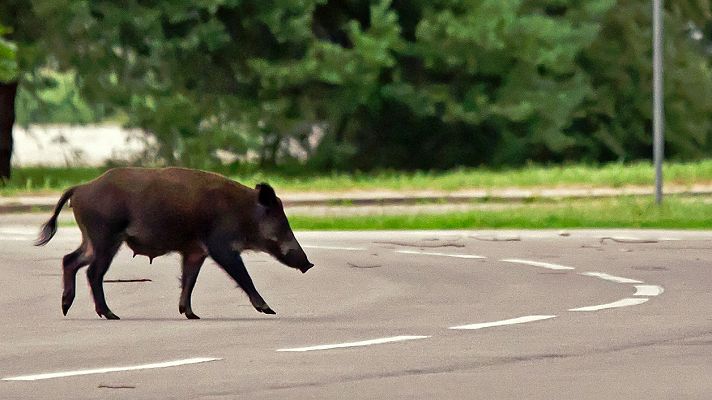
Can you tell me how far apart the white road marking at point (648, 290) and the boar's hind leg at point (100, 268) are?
14.8ft

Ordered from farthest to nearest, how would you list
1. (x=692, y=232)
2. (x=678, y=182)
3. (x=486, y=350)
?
1. (x=678, y=182)
2. (x=692, y=232)
3. (x=486, y=350)

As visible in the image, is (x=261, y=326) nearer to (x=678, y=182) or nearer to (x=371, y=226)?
(x=371, y=226)

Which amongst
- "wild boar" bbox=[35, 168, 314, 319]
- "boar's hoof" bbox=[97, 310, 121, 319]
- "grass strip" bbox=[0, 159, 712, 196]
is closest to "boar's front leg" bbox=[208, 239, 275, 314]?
"wild boar" bbox=[35, 168, 314, 319]

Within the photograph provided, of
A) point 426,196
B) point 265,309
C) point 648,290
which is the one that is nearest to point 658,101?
point 426,196

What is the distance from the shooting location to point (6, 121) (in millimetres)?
47031

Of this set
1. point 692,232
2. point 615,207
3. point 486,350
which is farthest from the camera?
point 615,207

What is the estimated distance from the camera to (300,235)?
28.9m

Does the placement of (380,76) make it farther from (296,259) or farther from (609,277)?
(296,259)

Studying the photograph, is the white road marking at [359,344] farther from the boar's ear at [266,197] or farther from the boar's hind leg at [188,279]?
the boar's hind leg at [188,279]

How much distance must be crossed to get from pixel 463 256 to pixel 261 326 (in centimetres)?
891

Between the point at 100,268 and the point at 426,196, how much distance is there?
22861mm

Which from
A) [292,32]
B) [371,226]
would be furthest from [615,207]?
[292,32]

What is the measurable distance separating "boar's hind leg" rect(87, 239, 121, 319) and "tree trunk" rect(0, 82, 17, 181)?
30.8 meters

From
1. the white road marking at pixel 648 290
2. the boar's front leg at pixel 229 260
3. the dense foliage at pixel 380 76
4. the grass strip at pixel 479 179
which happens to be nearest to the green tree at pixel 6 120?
the grass strip at pixel 479 179
